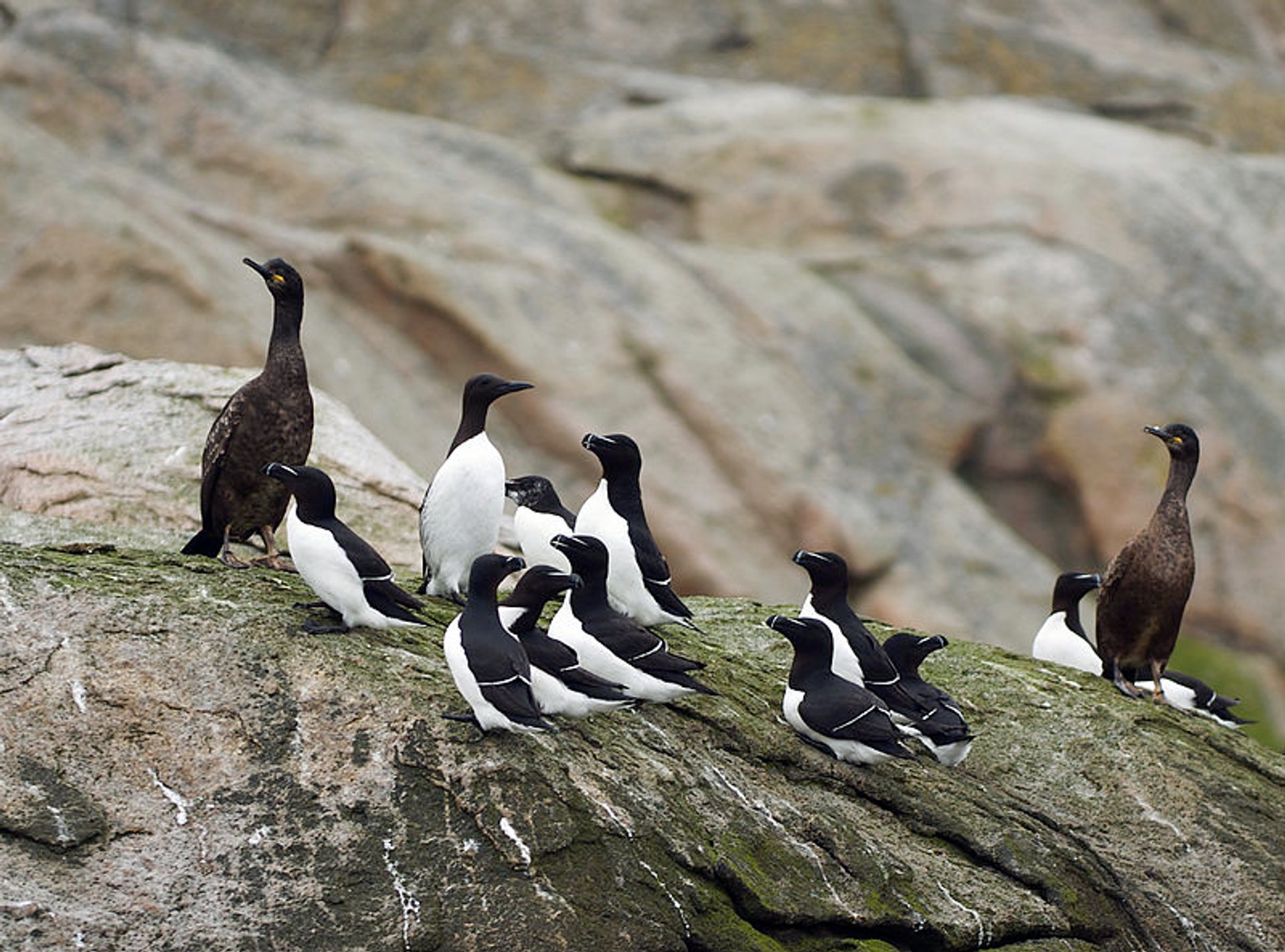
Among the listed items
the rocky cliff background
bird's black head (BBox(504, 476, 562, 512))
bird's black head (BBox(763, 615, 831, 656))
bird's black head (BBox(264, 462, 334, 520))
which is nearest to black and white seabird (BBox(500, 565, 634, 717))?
bird's black head (BBox(763, 615, 831, 656))

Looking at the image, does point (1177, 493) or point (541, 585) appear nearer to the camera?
point (541, 585)

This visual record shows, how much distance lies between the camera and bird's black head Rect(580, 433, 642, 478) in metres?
8.84

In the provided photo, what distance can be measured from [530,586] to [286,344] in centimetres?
241

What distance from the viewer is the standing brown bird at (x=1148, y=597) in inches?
426

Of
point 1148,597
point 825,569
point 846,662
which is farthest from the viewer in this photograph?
point 1148,597

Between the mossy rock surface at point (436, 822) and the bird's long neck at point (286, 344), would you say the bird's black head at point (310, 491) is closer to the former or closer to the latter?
the mossy rock surface at point (436, 822)

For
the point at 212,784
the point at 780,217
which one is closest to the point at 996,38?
the point at 780,217

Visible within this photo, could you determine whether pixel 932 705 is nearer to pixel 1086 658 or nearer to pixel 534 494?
pixel 534 494

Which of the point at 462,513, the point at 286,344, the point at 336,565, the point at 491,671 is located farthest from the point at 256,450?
the point at 491,671

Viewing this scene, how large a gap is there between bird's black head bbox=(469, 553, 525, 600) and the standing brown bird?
5035 millimetres

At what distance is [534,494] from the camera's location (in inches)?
368

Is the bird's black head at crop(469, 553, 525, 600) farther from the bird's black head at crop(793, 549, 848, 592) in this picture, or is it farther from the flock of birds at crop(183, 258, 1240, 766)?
the bird's black head at crop(793, 549, 848, 592)

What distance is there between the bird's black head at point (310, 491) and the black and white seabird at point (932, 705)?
310 centimetres

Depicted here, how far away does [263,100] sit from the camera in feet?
77.4
